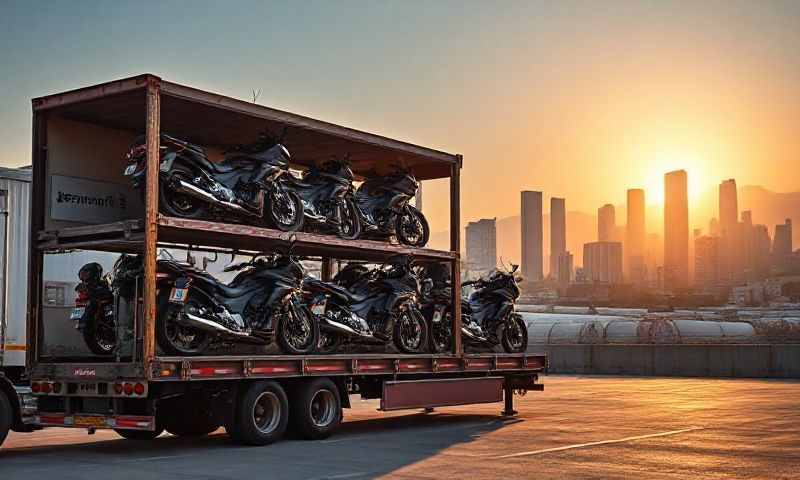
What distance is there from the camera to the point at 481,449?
13.7m

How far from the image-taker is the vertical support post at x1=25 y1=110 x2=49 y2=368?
13.9 metres

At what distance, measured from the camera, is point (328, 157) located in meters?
18.0

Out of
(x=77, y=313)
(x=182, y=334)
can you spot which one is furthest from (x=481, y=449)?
(x=77, y=313)

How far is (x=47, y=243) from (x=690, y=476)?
844cm

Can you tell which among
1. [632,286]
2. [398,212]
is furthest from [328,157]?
[632,286]

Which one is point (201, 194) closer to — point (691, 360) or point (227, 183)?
point (227, 183)

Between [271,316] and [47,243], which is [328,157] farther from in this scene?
[47,243]

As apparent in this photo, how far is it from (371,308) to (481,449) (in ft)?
12.7

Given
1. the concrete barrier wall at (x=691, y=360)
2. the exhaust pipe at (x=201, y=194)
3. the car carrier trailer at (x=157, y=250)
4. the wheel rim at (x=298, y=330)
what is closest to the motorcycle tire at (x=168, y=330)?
the car carrier trailer at (x=157, y=250)

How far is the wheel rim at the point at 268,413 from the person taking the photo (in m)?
14.0

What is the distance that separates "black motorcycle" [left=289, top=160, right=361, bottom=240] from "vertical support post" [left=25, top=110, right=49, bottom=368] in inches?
139

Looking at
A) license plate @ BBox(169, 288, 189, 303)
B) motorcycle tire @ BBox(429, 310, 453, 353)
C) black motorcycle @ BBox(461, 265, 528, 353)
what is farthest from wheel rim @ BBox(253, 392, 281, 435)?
black motorcycle @ BBox(461, 265, 528, 353)

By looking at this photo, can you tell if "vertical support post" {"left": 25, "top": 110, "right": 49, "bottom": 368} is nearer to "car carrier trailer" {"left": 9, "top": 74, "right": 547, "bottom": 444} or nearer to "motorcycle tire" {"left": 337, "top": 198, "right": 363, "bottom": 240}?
"car carrier trailer" {"left": 9, "top": 74, "right": 547, "bottom": 444}

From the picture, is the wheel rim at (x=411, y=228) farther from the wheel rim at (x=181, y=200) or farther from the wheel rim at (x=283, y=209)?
the wheel rim at (x=181, y=200)
